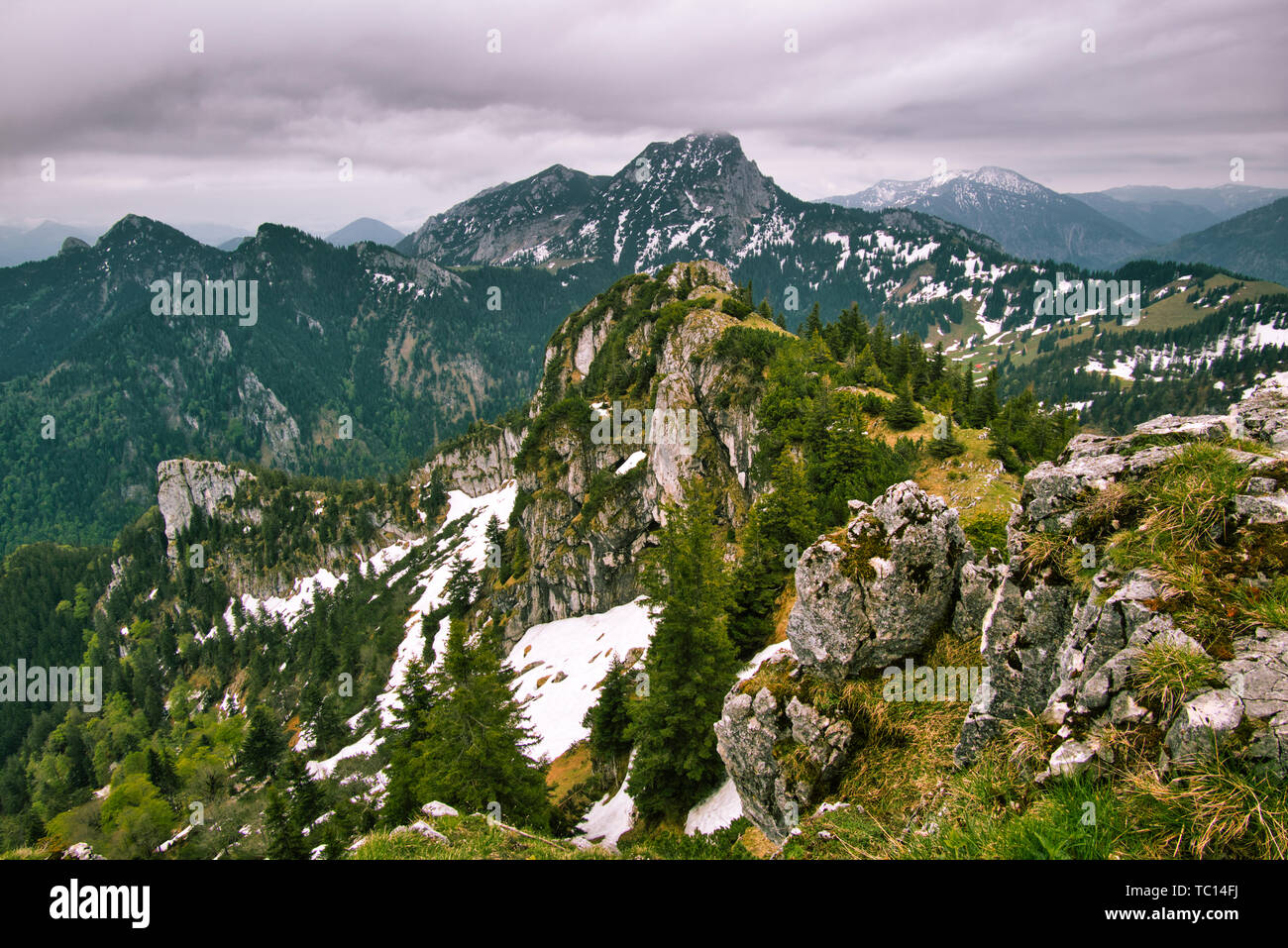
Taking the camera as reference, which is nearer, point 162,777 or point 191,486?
point 162,777

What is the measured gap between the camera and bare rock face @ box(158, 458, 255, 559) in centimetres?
19362

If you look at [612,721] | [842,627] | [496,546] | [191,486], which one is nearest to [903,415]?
[612,721]

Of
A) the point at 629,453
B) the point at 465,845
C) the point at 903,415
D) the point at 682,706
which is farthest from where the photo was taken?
the point at 629,453

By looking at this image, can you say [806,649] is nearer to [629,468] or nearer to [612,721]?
[612,721]

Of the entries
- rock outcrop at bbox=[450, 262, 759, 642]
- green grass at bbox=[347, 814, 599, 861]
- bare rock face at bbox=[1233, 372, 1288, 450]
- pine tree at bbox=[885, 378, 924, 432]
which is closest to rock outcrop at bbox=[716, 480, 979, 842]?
green grass at bbox=[347, 814, 599, 861]

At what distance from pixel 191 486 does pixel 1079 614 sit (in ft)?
820

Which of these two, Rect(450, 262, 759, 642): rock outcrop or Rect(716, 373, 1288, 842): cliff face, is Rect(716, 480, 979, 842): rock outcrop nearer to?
Rect(716, 373, 1288, 842): cliff face

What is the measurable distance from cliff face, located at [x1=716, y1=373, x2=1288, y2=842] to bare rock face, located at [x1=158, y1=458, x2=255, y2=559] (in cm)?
22458

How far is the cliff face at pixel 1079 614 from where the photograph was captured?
6508 millimetres

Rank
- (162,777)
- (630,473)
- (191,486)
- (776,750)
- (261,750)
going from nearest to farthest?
(776,750), (630,473), (261,750), (162,777), (191,486)

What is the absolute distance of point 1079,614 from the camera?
8.91 m

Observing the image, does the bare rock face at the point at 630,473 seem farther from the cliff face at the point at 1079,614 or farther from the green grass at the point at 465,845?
the green grass at the point at 465,845

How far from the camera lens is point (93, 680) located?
142000 mm
